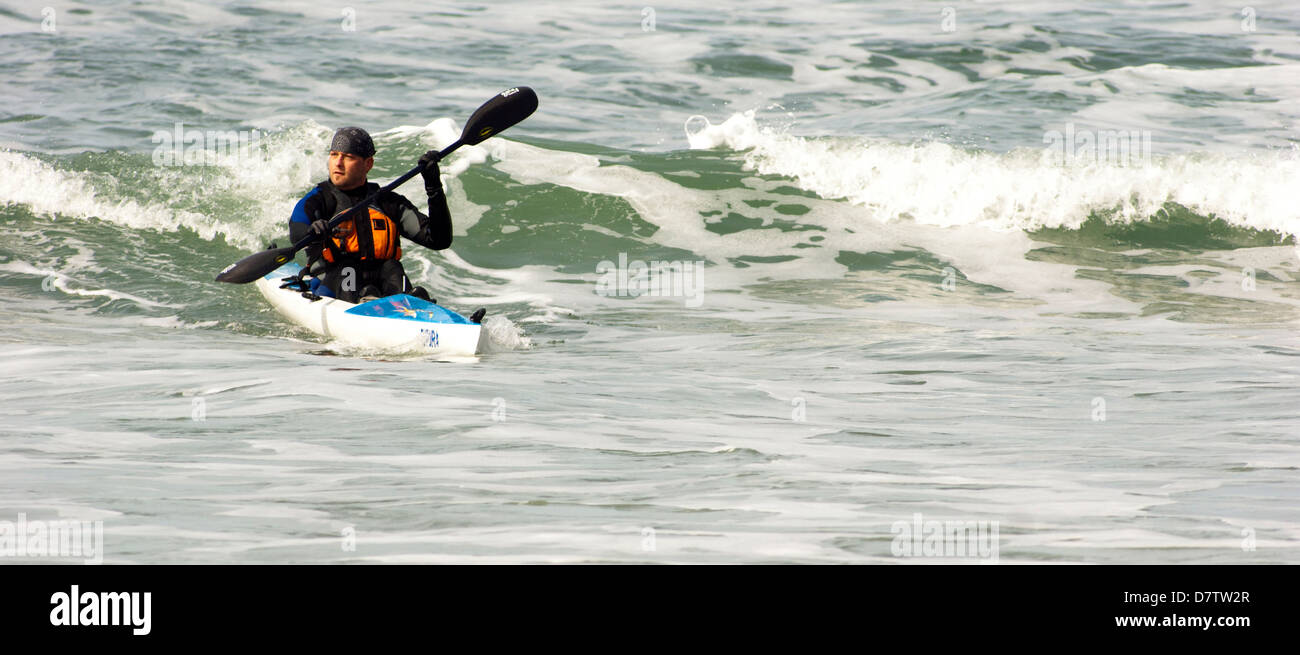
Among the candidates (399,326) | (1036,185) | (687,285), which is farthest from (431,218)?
(1036,185)

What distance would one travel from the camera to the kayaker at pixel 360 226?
698cm

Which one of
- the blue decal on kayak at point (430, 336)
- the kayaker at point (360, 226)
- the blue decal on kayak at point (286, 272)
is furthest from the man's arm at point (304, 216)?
the blue decal on kayak at point (286, 272)

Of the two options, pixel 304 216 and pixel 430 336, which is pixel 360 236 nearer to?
pixel 304 216

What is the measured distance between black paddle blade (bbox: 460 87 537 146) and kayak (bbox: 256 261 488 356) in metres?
1.29

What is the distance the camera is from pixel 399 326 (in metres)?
6.92

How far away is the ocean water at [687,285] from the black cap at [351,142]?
3.56ft

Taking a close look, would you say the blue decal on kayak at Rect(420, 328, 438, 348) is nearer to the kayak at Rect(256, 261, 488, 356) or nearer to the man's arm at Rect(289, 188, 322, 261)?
the kayak at Rect(256, 261, 488, 356)

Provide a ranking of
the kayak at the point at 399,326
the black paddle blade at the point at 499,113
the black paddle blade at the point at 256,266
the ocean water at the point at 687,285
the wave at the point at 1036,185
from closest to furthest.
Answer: the ocean water at the point at 687,285 < the kayak at the point at 399,326 < the black paddle blade at the point at 256,266 < the black paddle blade at the point at 499,113 < the wave at the point at 1036,185

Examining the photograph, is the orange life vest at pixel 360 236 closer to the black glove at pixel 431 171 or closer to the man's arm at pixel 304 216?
the man's arm at pixel 304 216

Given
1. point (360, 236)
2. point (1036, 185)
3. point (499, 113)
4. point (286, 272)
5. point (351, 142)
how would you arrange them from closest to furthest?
point (351, 142) → point (360, 236) → point (499, 113) → point (286, 272) → point (1036, 185)

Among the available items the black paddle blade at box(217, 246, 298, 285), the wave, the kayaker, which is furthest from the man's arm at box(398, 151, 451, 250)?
the wave

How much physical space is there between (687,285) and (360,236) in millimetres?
3465
